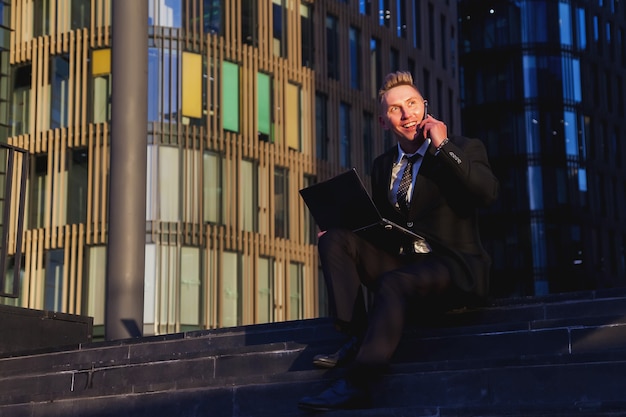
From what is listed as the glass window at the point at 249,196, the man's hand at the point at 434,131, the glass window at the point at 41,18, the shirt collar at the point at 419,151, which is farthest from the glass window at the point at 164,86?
the man's hand at the point at 434,131

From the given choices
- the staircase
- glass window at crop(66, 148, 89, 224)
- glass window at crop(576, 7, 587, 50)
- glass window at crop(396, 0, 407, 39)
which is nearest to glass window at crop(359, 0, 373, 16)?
glass window at crop(396, 0, 407, 39)

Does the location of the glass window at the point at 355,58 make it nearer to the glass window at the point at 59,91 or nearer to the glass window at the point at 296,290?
the glass window at the point at 296,290

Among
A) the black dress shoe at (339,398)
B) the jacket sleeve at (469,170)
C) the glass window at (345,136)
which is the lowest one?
the black dress shoe at (339,398)

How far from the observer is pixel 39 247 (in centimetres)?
3134

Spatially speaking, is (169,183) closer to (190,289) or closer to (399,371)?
(190,289)

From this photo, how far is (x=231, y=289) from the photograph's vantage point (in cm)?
3167

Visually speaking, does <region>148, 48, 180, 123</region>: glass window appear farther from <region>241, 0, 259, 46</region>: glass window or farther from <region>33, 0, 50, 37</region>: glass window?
<region>33, 0, 50, 37</region>: glass window

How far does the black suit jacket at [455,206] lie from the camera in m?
6.41

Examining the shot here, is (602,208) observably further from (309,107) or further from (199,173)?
(199,173)

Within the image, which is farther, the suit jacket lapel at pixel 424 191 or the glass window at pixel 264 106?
the glass window at pixel 264 106

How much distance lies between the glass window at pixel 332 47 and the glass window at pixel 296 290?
659 cm

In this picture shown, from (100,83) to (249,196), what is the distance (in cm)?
507

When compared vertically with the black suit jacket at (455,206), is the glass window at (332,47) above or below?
above

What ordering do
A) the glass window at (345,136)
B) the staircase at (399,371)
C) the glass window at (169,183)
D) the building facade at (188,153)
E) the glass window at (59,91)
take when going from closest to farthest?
1. the staircase at (399,371)
2. the building facade at (188,153)
3. the glass window at (169,183)
4. the glass window at (59,91)
5. the glass window at (345,136)
